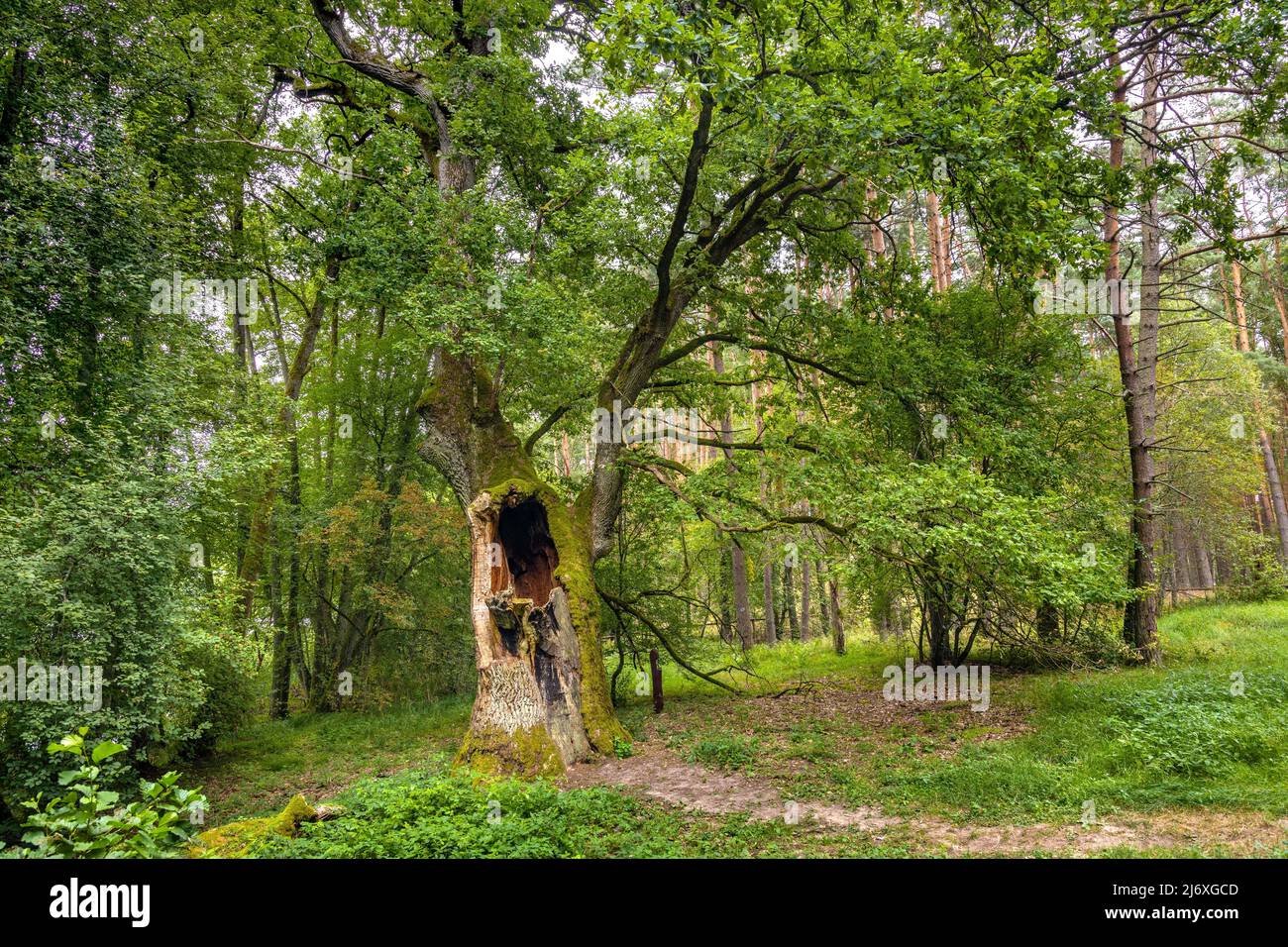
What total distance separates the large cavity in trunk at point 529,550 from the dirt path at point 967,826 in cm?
296

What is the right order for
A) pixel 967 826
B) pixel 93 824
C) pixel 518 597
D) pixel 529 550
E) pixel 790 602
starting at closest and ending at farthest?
pixel 93 824
pixel 967 826
pixel 518 597
pixel 529 550
pixel 790 602

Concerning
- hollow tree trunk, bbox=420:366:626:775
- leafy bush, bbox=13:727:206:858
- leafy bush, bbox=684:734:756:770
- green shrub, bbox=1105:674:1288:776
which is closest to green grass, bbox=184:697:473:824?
hollow tree trunk, bbox=420:366:626:775

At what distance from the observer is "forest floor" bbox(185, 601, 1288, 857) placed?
5.38 metres

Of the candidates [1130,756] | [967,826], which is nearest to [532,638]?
[967,826]

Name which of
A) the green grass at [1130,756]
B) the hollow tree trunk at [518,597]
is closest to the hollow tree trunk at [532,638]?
the hollow tree trunk at [518,597]

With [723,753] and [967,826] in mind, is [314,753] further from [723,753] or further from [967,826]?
[967,826]

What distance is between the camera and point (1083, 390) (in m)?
10.5

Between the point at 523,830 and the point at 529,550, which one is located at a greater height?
the point at 529,550

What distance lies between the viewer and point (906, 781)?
7.15 m

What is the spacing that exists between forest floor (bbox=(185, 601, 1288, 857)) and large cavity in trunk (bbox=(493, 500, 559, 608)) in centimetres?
263

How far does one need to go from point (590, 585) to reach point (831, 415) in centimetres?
546

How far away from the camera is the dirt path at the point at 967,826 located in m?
5.00

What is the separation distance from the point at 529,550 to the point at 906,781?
5.99 m

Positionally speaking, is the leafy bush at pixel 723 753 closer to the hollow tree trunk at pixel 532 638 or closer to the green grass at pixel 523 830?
the hollow tree trunk at pixel 532 638
